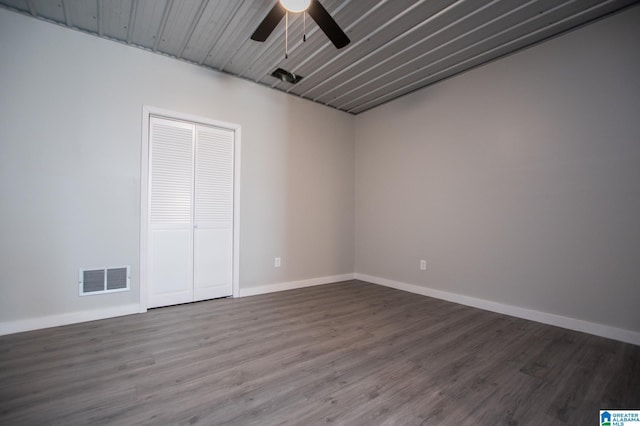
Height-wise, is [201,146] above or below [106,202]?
above

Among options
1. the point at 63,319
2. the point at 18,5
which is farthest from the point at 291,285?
the point at 18,5

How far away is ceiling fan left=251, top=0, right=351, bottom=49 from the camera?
192cm

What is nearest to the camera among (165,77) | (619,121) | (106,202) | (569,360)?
(569,360)

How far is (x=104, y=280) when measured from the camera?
2.83 metres

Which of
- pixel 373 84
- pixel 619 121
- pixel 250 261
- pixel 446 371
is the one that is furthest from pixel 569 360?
pixel 373 84

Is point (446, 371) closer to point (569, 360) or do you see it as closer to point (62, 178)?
point (569, 360)

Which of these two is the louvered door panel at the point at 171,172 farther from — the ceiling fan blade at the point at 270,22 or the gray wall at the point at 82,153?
the ceiling fan blade at the point at 270,22

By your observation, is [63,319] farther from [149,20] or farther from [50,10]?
[149,20]

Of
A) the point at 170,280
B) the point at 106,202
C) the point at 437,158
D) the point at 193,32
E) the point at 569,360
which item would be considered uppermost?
the point at 193,32

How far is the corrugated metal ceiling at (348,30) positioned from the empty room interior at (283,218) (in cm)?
3

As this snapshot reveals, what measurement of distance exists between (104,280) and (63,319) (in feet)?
1.46

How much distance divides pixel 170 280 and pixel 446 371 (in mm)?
2980

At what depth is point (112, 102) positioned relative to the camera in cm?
289

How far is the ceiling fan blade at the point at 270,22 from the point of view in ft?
6.62
